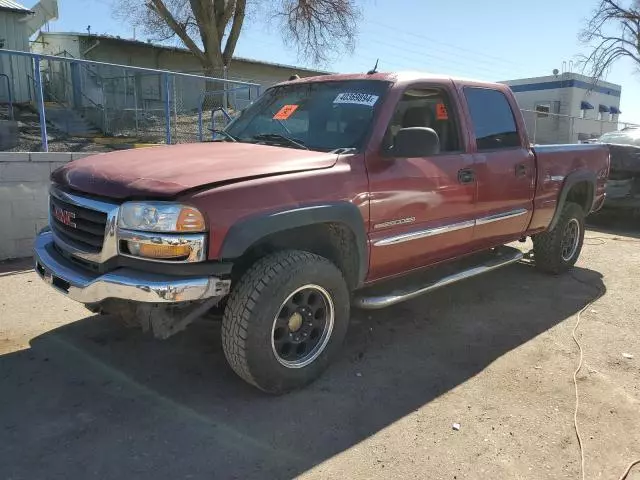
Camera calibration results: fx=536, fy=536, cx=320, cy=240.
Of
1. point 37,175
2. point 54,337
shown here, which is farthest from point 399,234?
point 37,175

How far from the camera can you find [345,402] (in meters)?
3.20

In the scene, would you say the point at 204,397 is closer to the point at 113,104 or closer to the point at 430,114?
the point at 430,114

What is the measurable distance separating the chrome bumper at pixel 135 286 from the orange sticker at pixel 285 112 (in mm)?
1678

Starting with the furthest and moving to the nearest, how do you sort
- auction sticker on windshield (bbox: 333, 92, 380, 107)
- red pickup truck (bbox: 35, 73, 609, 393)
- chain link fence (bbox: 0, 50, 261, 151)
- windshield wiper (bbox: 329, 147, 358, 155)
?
chain link fence (bbox: 0, 50, 261, 151) < auction sticker on windshield (bbox: 333, 92, 380, 107) < windshield wiper (bbox: 329, 147, 358, 155) < red pickup truck (bbox: 35, 73, 609, 393)

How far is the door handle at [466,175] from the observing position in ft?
13.5

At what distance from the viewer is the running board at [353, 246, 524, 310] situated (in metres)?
3.63

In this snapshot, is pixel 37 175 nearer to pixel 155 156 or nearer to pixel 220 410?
pixel 155 156

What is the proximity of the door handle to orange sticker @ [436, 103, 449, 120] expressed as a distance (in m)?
0.46

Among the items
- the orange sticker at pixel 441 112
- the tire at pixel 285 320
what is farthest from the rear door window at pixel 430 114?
the tire at pixel 285 320

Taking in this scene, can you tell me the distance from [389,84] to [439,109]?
2.05 ft

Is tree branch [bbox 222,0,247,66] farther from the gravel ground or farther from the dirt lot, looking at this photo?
the dirt lot

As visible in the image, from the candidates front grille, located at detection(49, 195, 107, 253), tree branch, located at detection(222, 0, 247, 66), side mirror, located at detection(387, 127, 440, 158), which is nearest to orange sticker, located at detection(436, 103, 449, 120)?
side mirror, located at detection(387, 127, 440, 158)

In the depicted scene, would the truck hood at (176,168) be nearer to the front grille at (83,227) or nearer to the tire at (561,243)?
the front grille at (83,227)

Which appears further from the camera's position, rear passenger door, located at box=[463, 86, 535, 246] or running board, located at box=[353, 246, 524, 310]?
rear passenger door, located at box=[463, 86, 535, 246]
